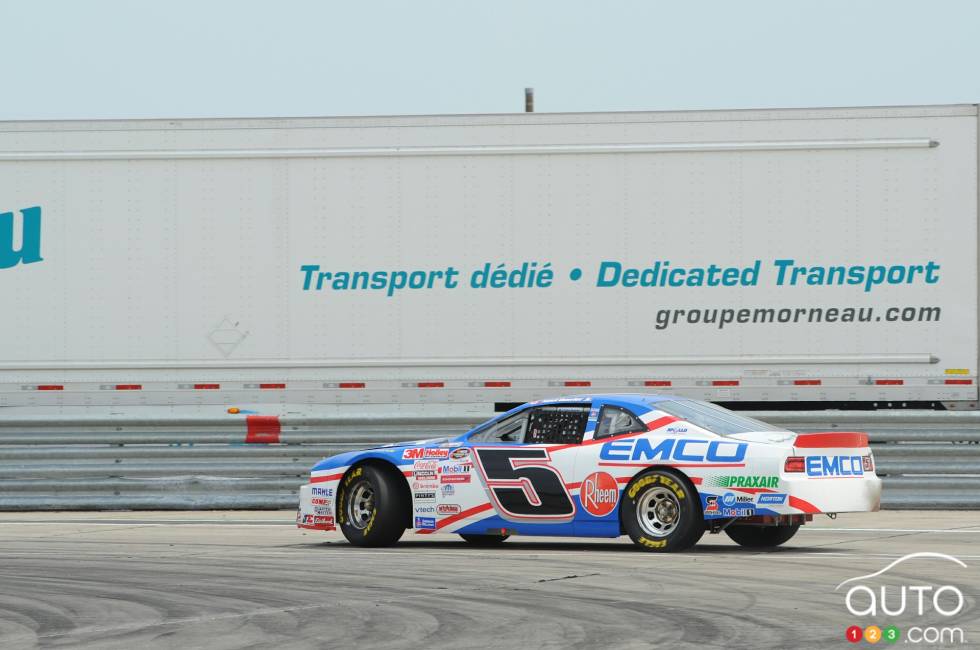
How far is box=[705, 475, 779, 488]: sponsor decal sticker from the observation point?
985 centimetres

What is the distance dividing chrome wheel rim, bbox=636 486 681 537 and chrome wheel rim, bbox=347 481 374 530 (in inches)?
89.1

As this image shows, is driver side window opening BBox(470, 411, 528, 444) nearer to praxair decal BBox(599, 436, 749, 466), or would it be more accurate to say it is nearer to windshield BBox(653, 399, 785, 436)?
praxair decal BBox(599, 436, 749, 466)

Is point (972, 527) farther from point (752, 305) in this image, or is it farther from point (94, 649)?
point (94, 649)

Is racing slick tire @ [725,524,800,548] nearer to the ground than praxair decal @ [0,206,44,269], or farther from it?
nearer to the ground

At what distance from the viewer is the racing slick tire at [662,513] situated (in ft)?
33.2

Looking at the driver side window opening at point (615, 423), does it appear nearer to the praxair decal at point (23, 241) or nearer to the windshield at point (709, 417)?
the windshield at point (709, 417)

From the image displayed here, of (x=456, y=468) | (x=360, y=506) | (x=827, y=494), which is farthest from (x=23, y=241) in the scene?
(x=827, y=494)

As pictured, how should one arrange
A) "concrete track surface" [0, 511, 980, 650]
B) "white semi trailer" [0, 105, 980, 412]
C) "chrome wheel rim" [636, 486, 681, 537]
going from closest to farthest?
"concrete track surface" [0, 511, 980, 650]
"chrome wheel rim" [636, 486, 681, 537]
"white semi trailer" [0, 105, 980, 412]

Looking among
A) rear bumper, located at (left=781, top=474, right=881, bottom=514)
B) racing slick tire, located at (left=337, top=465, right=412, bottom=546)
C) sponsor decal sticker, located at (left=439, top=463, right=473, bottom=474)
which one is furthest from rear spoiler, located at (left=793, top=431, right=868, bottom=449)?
racing slick tire, located at (left=337, top=465, right=412, bottom=546)

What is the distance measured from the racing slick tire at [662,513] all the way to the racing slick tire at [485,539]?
162cm

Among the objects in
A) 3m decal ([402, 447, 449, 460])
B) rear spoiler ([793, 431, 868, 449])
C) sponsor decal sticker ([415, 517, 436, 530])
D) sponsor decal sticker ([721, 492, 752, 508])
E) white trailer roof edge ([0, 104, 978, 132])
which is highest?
white trailer roof edge ([0, 104, 978, 132])

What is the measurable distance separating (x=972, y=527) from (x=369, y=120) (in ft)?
25.4

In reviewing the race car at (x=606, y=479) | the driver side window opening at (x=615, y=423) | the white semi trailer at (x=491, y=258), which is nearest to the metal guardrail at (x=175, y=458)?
the white semi trailer at (x=491, y=258)

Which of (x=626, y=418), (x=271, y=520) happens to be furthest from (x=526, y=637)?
(x=271, y=520)
